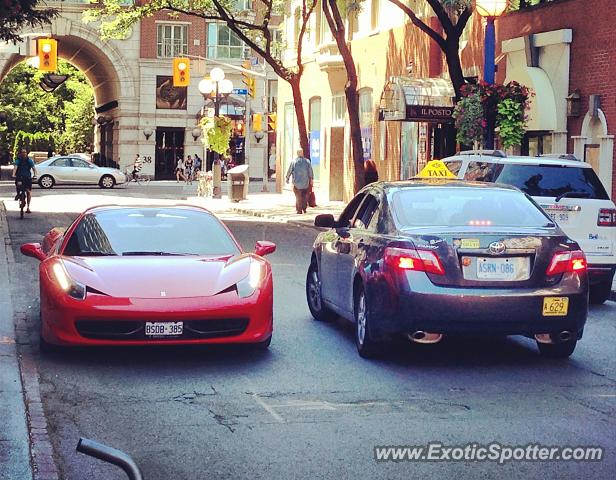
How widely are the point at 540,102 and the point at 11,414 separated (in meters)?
20.4

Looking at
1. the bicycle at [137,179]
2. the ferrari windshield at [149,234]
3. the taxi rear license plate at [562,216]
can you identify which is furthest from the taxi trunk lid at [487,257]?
the bicycle at [137,179]

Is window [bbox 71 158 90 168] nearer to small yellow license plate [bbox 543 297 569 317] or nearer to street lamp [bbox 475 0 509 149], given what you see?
street lamp [bbox 475 0 509 149]

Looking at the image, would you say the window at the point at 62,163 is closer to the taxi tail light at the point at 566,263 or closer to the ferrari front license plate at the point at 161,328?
the ferrari front license plate at the point at 161,328

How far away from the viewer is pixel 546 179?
1534 centimetres

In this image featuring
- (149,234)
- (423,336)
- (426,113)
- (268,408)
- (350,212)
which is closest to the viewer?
(268,408)

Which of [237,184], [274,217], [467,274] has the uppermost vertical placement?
[467,274]

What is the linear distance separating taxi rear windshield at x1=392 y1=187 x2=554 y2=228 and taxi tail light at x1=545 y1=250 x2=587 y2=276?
429 mm

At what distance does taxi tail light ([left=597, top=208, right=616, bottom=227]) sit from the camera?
50.7ft

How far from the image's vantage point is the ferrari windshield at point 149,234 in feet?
35.6

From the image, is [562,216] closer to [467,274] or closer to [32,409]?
[467,274]

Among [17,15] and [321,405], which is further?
[17,15]

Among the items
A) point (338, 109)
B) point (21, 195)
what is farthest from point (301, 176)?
point (338, 109)

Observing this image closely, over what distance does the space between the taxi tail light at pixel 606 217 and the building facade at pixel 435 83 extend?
914 cm

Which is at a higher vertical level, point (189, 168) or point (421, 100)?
point (421, 100)
